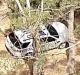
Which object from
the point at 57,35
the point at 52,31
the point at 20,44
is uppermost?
the point at 52,31

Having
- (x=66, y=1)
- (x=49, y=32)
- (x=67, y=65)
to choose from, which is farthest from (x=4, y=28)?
(x=66, y=1)

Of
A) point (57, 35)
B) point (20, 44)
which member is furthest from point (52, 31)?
point (20, 44)

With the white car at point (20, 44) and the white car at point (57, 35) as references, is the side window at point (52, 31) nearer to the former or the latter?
the white car at point (57, 35)

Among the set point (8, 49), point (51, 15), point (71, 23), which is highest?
point (51, 15)

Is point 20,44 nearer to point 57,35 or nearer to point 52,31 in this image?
point 52,31

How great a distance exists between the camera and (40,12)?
9.73m

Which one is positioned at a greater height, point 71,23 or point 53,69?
point 71,23

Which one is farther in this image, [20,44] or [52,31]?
[52,31]

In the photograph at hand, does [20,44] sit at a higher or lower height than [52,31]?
lower

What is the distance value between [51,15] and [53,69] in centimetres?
434

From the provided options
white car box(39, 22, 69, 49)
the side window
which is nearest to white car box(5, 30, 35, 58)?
white car box(39, 22, 69, 49)

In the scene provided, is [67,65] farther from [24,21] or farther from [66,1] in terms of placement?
[24,21]

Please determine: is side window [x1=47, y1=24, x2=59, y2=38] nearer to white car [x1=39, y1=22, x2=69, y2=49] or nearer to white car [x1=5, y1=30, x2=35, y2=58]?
white car [x1=39, y1=22, x2=69, y2=49]

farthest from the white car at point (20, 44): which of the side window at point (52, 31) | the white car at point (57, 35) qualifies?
the side window at point (52, 31)
